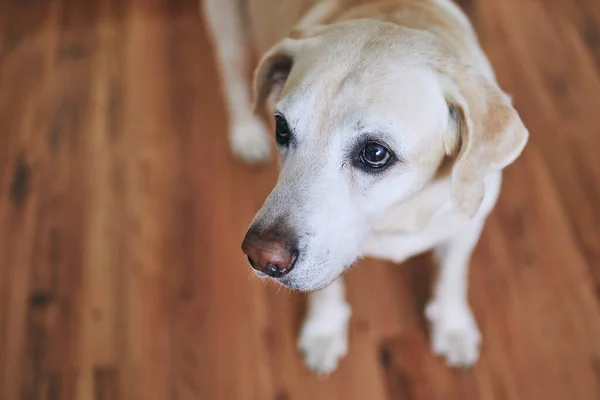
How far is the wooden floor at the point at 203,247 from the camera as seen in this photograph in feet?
5.91

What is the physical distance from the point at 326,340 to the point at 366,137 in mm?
799

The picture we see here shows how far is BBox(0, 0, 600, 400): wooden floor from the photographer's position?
5.91 ft

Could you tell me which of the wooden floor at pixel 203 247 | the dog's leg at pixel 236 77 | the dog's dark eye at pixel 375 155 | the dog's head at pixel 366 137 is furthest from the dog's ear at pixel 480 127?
the dog's leg at pixel 236 77

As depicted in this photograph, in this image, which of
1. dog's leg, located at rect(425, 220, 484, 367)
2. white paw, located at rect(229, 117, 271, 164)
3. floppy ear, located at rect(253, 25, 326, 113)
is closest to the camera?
floppy ear, located at rect(253, 25, 326, 113)

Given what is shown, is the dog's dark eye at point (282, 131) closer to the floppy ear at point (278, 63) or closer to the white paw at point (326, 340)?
the floppy ear at point (278, 63)

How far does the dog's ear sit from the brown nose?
1.06 feet

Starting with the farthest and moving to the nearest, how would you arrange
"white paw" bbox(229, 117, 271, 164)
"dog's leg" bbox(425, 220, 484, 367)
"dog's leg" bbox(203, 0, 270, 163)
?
"white paw" bbox(229, 117, 271, 164), "dog's leg" bbox(203, 0, 270, 163), "dog's leg" bbox(425, 220, 484, 367)

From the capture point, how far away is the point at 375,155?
1.18 meters

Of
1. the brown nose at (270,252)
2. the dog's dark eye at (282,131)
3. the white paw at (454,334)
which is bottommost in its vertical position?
the white paw at (454,334)

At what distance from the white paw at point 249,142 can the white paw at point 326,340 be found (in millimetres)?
581

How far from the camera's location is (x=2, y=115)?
233cm

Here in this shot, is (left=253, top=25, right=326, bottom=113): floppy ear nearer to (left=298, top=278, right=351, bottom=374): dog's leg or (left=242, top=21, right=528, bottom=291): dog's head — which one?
(left=242, top=21, right=528, bottom=291): dog's head

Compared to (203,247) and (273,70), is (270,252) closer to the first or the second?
(273,70)

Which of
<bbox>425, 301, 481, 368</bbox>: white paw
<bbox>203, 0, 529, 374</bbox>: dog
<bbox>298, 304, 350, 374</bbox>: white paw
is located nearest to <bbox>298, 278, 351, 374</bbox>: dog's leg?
<bbox>298, 304, 350, 374</bbox>: white paw
